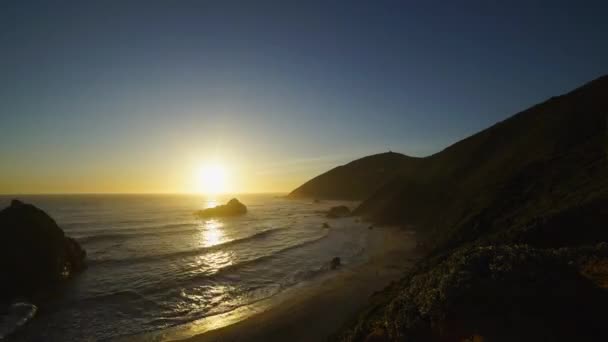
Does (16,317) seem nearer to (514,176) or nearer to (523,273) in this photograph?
(523,273)

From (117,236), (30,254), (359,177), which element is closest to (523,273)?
(30,254)

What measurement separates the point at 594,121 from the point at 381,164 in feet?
404

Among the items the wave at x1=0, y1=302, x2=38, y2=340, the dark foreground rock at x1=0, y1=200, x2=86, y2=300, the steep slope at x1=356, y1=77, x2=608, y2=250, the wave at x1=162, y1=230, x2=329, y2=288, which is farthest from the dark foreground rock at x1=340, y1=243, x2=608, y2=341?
the dark foreground rock at x1=0, y1=200, x2=86, y2=300

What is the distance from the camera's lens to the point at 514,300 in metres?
4.69

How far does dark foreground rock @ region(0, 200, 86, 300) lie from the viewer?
17641 millimetres

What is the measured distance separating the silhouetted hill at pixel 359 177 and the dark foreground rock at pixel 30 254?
117337mm

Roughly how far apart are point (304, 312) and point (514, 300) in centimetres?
1173

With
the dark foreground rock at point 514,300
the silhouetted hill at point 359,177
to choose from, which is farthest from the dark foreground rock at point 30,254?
the silhouetted hill at point 359,177

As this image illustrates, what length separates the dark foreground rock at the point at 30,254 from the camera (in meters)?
17.6

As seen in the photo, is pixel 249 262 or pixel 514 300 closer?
pixel 514 300

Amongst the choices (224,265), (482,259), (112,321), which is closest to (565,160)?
(482,259)

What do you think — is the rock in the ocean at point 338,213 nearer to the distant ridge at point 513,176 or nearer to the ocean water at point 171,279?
the distant ridge at point 513,176

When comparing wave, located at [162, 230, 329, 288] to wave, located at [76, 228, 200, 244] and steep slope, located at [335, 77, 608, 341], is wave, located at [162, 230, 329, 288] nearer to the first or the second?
steep slope, located at [335, 77, 608, 341]

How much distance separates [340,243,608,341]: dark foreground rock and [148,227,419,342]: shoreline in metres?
6.92
